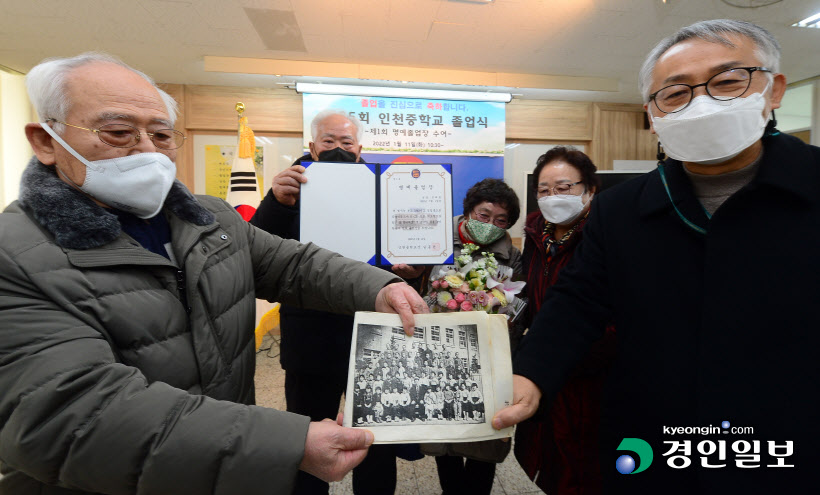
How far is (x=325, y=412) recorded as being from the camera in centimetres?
163

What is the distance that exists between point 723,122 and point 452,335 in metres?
0.78

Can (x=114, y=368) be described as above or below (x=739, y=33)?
below

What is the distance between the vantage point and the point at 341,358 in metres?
1.57

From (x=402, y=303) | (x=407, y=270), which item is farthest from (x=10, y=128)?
(x=402, y=303)

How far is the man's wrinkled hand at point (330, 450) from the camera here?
65 centimetres

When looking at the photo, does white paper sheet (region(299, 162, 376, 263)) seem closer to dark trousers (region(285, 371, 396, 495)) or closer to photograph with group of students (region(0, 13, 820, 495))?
photograph with group of students (region(0, 13, 820, 495))

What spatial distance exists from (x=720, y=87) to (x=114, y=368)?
1347 millimetres

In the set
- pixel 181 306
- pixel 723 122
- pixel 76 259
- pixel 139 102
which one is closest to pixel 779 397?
pixel 723 122

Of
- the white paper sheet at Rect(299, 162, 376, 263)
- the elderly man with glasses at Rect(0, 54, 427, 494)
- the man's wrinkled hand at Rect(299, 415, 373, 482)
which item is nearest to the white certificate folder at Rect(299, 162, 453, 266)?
the white paper sheet at Rect(299, 162, 376, 263)

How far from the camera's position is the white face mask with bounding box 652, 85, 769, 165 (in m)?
0.87

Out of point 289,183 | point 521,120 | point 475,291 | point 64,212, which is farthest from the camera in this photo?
point 521,120

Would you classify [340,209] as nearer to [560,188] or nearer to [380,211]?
[380,211]

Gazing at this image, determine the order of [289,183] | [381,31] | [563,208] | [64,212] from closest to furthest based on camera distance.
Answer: [64,212] < [289,183] < [563,208] < [381,31]

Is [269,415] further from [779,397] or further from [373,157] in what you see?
[373,157]
